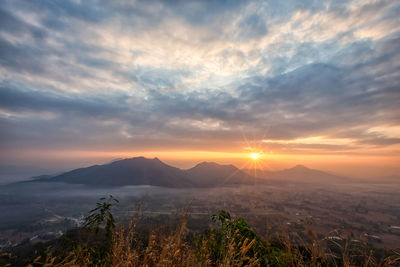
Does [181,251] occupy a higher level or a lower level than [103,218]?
lower

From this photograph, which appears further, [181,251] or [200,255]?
[181,251]

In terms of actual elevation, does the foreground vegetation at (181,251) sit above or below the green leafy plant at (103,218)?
below

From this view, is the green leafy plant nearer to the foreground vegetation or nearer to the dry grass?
the foreground vegetation

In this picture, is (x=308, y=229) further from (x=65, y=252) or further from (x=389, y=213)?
(x=389, y=213)

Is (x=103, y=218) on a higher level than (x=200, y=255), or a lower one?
higher

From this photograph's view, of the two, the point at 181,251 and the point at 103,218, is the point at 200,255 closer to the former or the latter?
the point at 181,251

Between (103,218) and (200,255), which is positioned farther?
(103,218)

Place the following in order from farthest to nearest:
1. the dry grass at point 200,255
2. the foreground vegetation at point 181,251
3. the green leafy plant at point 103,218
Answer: the green leafy plant at point 103,218 → the foreground vegetation at point 181,251 → the dry grass at point 200,255

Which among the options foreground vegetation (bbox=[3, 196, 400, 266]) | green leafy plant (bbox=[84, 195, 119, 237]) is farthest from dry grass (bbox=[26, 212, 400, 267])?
green leafy plant (bbox=[84, 195, 119, 237])

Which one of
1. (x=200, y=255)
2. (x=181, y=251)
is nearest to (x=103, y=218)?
(x=181, y=251)

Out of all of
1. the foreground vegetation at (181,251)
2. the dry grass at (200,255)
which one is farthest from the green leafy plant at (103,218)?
the dry grass at (200,255)

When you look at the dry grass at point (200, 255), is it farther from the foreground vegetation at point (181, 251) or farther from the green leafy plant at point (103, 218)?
the green leafy plant at point (103, 218)

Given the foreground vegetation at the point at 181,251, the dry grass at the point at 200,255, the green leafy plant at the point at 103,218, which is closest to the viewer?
the dry grass at the point at 200,255

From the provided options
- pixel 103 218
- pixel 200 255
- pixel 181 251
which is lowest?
pixel 181 251
